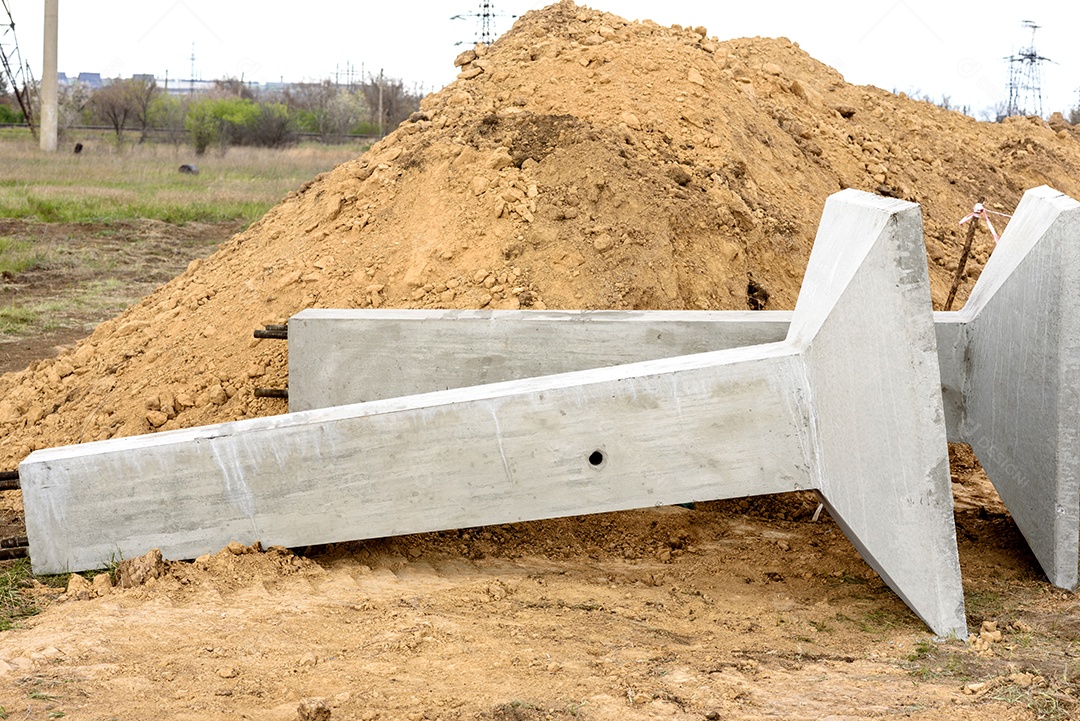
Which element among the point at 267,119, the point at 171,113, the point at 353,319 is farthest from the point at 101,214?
the point at 171,113

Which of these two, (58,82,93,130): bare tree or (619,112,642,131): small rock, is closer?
(619,112,642,131): small rock

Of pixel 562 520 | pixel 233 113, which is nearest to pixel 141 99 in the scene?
pixel 233 113

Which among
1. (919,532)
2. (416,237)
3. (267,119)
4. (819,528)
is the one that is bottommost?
A: (819,528)

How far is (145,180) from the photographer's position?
22969 millimetres

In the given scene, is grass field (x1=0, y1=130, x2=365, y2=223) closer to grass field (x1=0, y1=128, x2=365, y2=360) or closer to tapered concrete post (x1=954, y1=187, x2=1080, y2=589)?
grass field (x1=0, y1=128, x2=365, y2=360)

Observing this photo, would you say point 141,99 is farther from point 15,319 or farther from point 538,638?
point 538,638

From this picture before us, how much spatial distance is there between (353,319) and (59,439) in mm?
2220

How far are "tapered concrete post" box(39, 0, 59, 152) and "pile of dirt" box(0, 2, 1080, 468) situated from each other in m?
25.4

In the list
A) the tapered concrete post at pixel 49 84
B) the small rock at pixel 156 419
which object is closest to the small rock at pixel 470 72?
the small rock at pixel 156 419

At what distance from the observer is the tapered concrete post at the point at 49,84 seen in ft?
99.2

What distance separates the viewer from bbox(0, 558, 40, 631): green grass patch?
4.01m

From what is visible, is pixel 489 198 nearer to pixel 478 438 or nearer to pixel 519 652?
pixel 478 438

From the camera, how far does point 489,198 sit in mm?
7090

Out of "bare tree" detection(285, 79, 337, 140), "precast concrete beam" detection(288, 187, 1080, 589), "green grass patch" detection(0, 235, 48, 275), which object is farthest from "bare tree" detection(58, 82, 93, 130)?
"precast concrete beam" detection(288, 187, 1080, 589)
